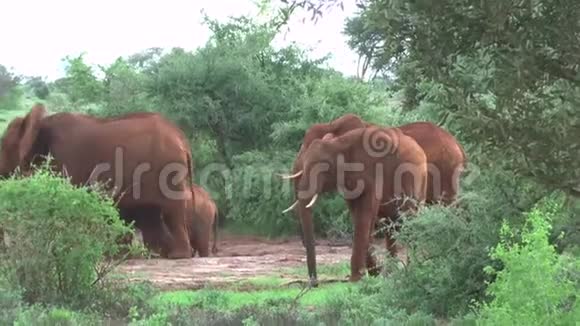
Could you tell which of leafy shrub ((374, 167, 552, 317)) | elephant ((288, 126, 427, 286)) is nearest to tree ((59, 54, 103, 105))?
elephant ((288, 126, 427, 286))

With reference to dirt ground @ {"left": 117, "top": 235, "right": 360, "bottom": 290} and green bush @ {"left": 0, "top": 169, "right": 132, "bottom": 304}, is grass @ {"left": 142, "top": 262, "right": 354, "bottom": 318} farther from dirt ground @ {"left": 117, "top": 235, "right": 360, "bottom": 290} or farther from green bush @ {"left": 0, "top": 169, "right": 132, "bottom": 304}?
green bush @ {"left": 0, "top": 169, "right": 132, "bottom": 304}

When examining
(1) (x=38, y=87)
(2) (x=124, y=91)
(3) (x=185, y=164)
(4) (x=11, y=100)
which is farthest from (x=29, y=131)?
(1) (x=38, y=87)

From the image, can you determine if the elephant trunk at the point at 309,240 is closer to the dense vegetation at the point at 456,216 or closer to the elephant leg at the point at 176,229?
the dense vegetation at the point at 456,216

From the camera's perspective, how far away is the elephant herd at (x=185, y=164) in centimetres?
1264

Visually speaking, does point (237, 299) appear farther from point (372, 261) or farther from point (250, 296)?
point (372, 261)

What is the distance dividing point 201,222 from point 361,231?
20.3ft

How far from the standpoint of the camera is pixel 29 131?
14.9 m

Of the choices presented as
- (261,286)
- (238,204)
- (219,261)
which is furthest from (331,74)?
(261,286)

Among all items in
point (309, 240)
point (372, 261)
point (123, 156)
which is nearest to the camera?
point (309, 240)

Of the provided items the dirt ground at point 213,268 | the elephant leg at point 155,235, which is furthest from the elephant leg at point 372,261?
the elephant leg at point 155,235

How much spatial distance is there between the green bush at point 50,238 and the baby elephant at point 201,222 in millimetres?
8761

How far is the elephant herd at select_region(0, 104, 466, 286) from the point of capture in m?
12.6

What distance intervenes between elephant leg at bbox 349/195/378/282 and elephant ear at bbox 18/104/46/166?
4.64 m

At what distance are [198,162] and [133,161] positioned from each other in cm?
952
